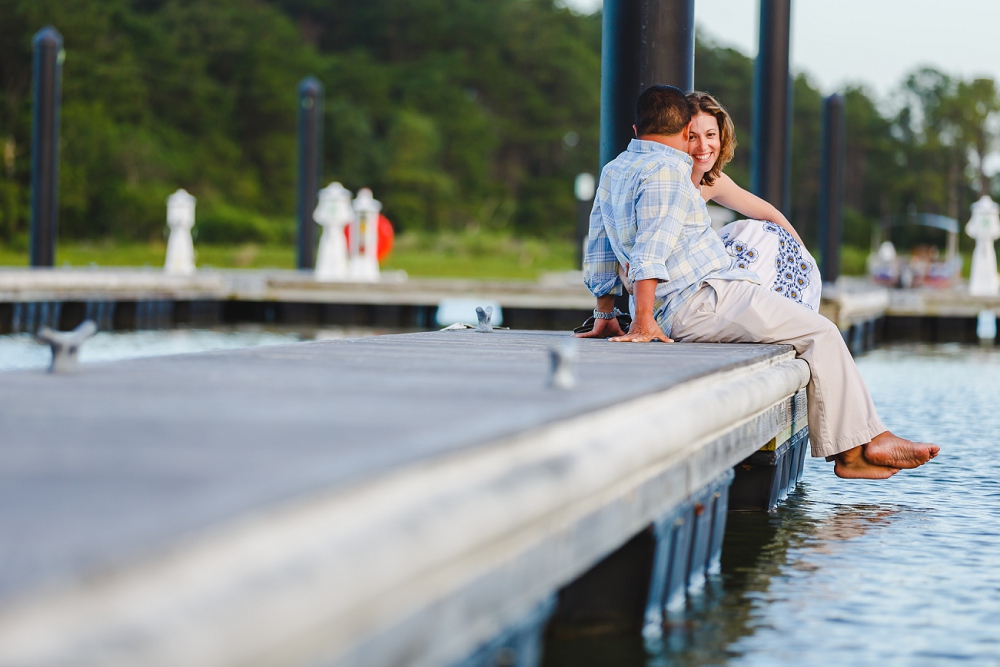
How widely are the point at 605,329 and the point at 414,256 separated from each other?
3587 centimetres

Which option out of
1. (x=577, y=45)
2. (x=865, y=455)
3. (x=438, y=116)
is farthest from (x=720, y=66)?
(x=865, y=455)

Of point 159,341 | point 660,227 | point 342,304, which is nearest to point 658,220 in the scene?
point 660,227

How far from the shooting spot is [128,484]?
1.88 m

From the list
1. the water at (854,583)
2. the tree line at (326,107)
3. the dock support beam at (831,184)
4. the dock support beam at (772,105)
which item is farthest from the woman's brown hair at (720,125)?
the tree line at (326,107)

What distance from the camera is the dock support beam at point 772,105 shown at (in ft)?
36.4

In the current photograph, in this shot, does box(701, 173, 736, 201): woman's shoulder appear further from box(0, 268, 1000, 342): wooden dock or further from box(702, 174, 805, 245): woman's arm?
box(0, 268, 1000, 342): wooden dock

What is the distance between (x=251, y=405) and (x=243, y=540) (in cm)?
120

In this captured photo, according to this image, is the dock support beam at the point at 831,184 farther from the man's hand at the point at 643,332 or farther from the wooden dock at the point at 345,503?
the wooden dock at the point at 345,503

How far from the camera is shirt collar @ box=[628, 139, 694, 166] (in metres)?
5.01

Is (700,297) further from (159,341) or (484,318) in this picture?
(159,341)

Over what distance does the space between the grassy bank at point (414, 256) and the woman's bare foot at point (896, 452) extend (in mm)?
29190

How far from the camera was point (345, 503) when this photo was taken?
178 centimetres

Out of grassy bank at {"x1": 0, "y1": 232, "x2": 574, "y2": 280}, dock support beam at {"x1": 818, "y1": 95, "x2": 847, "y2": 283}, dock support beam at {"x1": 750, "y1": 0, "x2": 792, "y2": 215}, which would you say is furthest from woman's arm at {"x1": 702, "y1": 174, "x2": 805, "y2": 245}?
grassy bank at {"x1": 0, "y1": 232, "x2": 574, "y2": 280}

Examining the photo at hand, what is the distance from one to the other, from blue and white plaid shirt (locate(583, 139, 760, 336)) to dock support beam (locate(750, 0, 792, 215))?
6.03 meters
